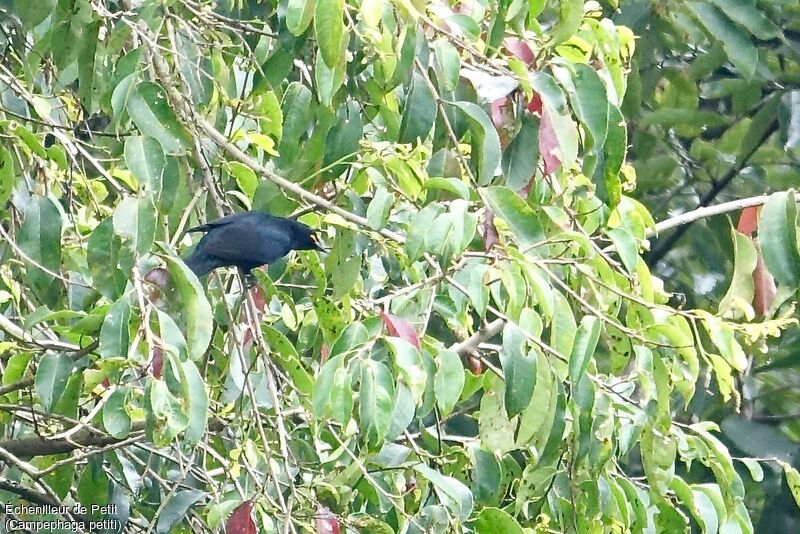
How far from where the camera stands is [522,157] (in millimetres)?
2945

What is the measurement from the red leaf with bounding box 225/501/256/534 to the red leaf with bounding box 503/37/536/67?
1171 mm

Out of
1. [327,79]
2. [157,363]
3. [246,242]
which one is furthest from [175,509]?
[327,79]

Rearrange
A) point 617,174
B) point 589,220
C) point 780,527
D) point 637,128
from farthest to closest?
point 637,128
point 780,527
point 589,220
point 617,174

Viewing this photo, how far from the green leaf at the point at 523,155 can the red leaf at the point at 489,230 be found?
0.38 ft

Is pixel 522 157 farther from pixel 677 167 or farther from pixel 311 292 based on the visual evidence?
pixel 677 167

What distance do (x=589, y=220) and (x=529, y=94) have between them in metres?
0.50

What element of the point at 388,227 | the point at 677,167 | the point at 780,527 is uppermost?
the point at 388,227

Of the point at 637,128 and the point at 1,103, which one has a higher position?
the point at 1,103

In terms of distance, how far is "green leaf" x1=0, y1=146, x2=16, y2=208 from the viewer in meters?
3.20

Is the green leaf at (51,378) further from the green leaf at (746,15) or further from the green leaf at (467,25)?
the green leaf at (746,15)

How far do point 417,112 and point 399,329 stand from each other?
1.67ft

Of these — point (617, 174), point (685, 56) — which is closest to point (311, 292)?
point (617, 174)

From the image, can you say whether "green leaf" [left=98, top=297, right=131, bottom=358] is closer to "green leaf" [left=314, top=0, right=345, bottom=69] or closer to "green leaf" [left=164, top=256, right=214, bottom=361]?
"green leaf" [left=164, top=256, right=214, bottom=361]

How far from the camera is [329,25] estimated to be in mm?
2555
